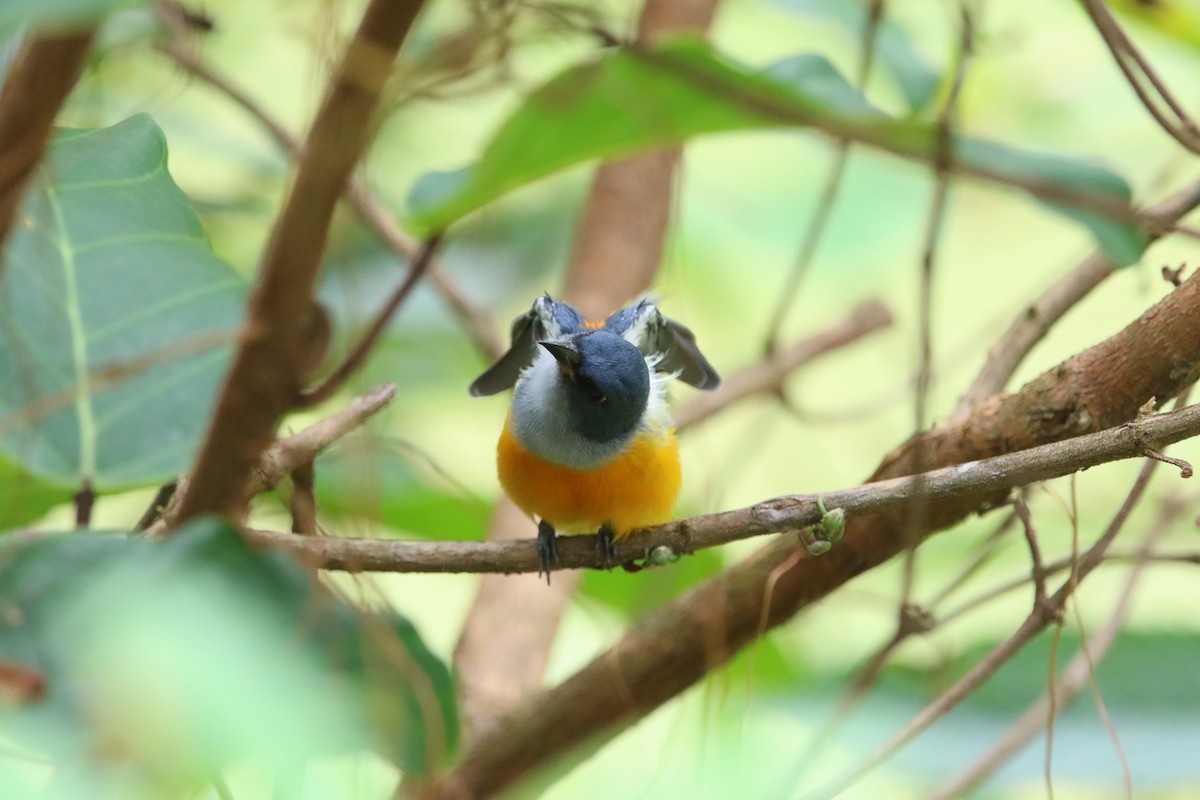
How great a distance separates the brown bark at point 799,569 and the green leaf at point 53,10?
40.4 inches

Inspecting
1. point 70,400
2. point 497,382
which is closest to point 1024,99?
point 497,382

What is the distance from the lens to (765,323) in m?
4.82

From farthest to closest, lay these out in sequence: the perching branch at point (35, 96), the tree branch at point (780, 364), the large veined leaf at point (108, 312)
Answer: the tree branch at point (780, 364)
the large veined leaf at point (108, 312)
the perching branch at point (35, 96)

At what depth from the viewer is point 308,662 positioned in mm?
919

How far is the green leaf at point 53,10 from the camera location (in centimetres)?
70

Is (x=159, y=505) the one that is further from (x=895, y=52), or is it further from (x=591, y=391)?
(x=895, y=52)

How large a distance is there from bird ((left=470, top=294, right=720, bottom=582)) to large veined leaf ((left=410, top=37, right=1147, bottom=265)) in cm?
40

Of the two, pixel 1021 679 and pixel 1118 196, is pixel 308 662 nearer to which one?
pixel 1118 196

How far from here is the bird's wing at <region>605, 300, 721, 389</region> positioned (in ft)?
7.72

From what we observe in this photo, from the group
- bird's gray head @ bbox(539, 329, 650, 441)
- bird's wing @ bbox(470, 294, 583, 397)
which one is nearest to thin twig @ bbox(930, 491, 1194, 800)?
bird's gray head @ bbox(539, 329, 650, 441)

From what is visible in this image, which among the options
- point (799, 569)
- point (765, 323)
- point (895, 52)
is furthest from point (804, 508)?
point (765, 323)

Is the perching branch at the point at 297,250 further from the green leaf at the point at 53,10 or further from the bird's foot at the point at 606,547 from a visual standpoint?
the bird's foot at the point at 606,547

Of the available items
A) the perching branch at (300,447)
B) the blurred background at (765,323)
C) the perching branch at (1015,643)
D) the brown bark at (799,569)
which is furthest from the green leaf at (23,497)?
the perching branch at (1015,643)

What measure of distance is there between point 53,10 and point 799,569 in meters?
1.21
